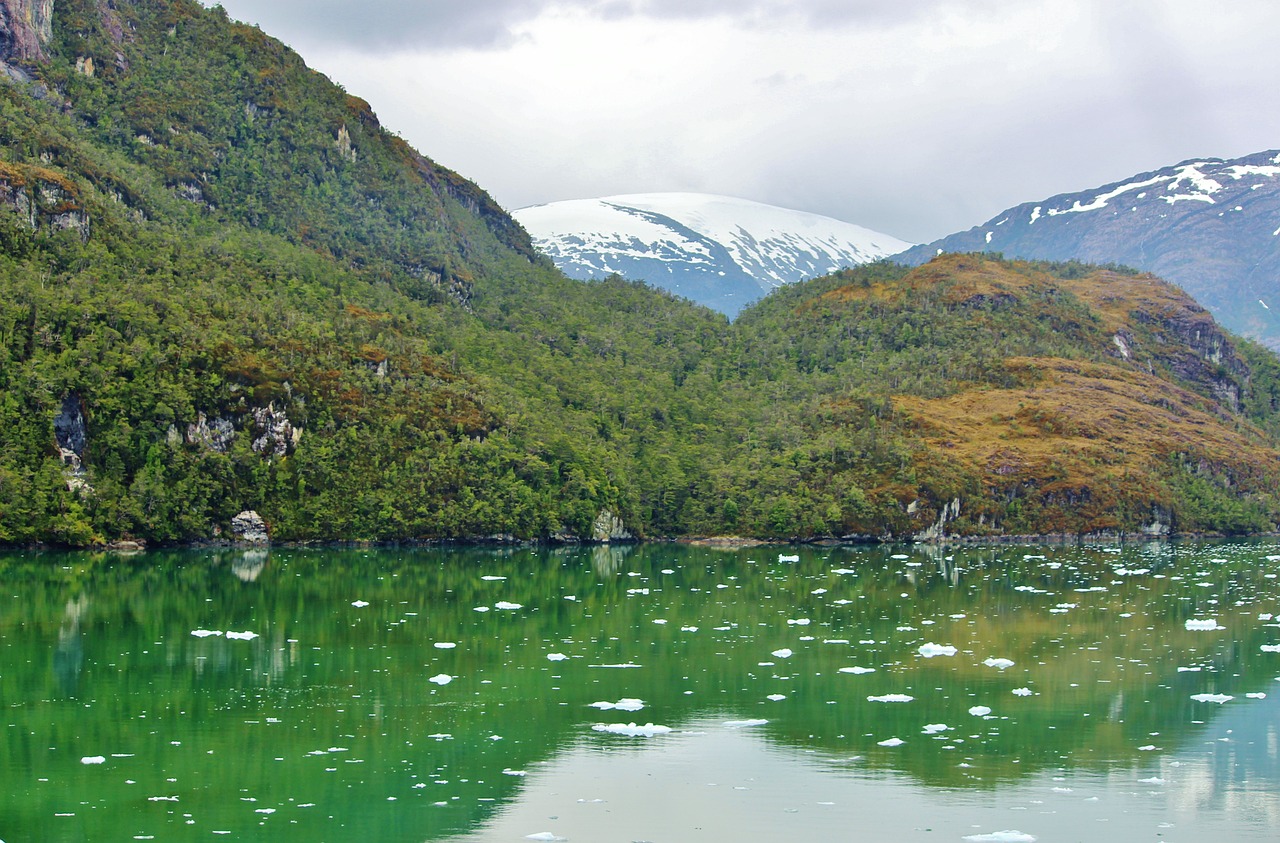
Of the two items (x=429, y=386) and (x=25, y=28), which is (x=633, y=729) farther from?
(x=25, y=28)

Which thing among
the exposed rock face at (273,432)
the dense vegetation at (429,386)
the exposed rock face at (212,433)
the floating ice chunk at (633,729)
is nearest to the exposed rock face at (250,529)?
the dense vegetation at (429,386)

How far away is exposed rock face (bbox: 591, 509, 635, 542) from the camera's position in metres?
124

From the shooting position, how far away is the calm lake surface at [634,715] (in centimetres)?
2583

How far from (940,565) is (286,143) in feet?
470

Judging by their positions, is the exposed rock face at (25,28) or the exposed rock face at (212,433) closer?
the exposed rock face at (212,433)

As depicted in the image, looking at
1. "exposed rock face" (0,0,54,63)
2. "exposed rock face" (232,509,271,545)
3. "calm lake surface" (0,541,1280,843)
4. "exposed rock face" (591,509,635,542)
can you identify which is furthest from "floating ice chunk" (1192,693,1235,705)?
"exposed rock face" (0,0,54,63)

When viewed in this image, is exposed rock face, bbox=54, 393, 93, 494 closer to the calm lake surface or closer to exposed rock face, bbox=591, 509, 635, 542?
the calm lake surface

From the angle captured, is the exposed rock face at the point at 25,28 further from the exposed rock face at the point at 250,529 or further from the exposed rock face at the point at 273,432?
the exposed rock face at the point at 250,529

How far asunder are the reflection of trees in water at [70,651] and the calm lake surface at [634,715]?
23 centimetres

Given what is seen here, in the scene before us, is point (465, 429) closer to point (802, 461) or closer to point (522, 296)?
point (802, 461)

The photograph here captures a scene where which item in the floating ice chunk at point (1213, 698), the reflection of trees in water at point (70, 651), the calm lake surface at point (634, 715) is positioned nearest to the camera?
the calm lake surface at point (634, 715)

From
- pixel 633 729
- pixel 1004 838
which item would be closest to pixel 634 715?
pixel 633 729

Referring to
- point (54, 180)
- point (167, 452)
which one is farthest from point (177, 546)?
point (54, 180)

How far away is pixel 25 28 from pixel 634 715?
168 m
